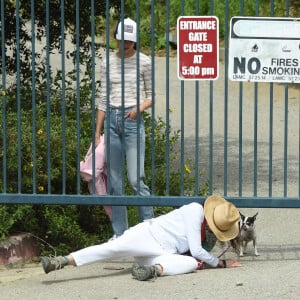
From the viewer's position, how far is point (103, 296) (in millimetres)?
6406

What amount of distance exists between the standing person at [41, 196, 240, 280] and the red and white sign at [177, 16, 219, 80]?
847mm

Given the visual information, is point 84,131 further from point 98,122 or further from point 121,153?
point 121,153

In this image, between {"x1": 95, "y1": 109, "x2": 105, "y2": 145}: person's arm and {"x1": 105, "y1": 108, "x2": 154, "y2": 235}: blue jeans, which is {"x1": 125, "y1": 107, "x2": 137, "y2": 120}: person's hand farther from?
{"x1": 95, "y1": 109, "x2": 105, "y2": 145}: person's arm

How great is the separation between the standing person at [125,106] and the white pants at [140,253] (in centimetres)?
48

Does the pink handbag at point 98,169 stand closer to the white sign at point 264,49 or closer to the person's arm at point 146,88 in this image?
the person's arm at point 146,88

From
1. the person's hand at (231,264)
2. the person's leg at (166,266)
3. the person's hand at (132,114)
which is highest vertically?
the person's hand at (132,114)

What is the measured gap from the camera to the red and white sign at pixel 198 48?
274 inches

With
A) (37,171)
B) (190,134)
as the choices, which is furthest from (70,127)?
(190,134)

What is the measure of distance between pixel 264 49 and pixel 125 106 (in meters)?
1.03

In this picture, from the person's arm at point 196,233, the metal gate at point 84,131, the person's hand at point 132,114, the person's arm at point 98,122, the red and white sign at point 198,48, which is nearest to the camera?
the person's arm at point 196,233

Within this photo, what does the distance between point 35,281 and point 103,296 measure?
663mm

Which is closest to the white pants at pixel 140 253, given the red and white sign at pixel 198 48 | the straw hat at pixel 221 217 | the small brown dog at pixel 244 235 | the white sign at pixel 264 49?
the straw hat at pixel 221 217

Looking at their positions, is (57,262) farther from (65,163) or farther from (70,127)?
(70,127)

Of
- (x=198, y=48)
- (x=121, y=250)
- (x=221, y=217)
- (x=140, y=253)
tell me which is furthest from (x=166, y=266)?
Result: (x=198, y=48)
